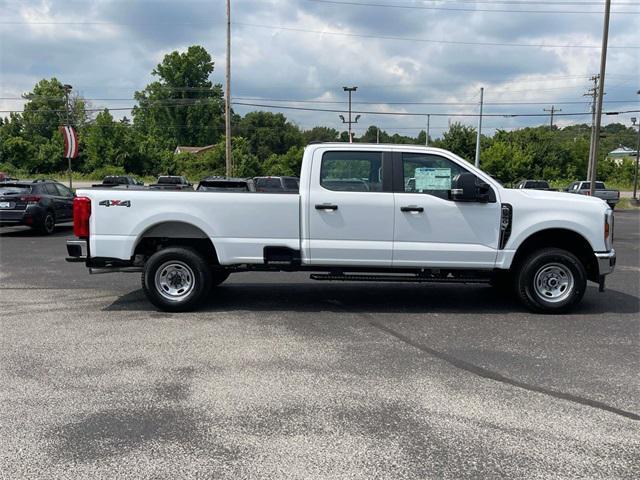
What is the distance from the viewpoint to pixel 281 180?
24.0m

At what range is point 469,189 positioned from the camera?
257 inches

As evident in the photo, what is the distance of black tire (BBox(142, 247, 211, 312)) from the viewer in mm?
6734

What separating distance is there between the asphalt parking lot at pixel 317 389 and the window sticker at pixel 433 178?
1.62m

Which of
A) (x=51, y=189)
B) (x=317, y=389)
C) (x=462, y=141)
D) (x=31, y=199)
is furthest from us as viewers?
(x=462, y=141)

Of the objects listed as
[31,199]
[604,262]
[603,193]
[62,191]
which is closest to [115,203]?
[604,262]

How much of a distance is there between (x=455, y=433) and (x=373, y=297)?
13.9ft

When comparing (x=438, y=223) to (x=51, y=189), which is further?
(x=51, y=189)

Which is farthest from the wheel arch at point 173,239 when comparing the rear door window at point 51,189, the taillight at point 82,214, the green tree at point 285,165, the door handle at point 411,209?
the green tree at point 285,165

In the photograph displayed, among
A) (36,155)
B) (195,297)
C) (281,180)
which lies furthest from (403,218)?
(36,155)

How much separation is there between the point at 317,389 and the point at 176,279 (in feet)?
10.2

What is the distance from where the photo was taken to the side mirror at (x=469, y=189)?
21.4 ft

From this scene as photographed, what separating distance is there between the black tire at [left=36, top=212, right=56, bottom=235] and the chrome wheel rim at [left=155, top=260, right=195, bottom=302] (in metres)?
10.4

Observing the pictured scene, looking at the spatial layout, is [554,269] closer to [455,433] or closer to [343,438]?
[455,433]

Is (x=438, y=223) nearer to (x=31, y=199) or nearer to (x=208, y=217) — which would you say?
(x=208, y=217)
